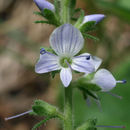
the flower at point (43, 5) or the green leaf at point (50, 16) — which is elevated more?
the flower at point (43, 5)

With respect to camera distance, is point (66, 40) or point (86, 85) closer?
point (66, 40)

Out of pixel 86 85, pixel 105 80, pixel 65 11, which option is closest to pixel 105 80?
pixel 105 80

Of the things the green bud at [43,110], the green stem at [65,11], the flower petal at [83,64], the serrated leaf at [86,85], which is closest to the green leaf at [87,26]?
the green stem at [65,11]

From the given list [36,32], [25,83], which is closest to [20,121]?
[25,83]

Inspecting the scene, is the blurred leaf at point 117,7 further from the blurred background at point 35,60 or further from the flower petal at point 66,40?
the flower petal at point 66,40

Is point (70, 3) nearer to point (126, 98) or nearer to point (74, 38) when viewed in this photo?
point (74, 38)

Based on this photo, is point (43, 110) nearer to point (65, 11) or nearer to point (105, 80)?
point (105, 80)

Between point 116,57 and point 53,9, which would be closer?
point 53,9
